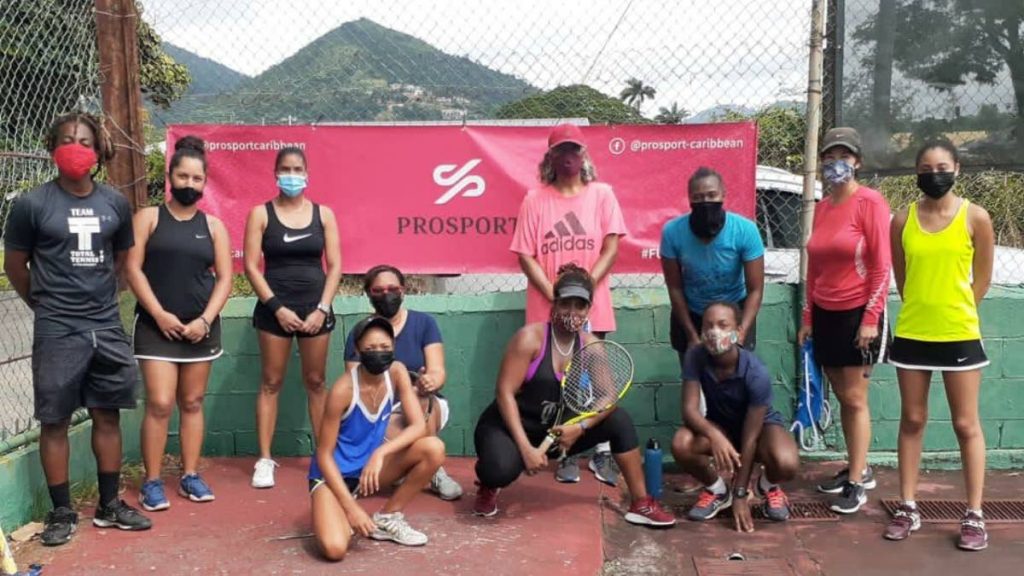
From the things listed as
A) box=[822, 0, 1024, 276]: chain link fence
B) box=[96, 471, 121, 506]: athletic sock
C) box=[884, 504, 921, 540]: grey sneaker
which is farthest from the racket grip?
box=[822, 0, 1024, 276]: chain link fence

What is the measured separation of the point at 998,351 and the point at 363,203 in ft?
12.5

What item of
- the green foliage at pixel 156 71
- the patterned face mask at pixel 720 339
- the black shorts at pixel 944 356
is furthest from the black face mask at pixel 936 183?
the green foliage at pixel 156 71

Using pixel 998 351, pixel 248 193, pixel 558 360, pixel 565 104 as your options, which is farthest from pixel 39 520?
pixel 998 351

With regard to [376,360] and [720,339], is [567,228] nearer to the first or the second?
[720,339]

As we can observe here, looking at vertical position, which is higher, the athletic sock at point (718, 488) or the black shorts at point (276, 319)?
the black shorts at point (276, 319)

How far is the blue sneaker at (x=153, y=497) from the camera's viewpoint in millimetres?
4957

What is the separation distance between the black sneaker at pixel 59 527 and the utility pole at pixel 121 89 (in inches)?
74.7

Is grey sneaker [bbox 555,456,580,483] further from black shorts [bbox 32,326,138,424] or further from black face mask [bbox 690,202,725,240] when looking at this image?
black shorts [bbox 32,326,138,424]

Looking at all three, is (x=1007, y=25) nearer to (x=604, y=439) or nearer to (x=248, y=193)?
(x=604, y=439)

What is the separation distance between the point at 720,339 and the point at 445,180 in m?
2.01

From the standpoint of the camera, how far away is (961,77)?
219 inches

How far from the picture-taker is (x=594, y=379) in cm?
464

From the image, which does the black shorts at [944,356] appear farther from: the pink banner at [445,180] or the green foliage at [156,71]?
the green foliage at [156,71]

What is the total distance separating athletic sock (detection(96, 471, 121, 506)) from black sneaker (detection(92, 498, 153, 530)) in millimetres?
24
